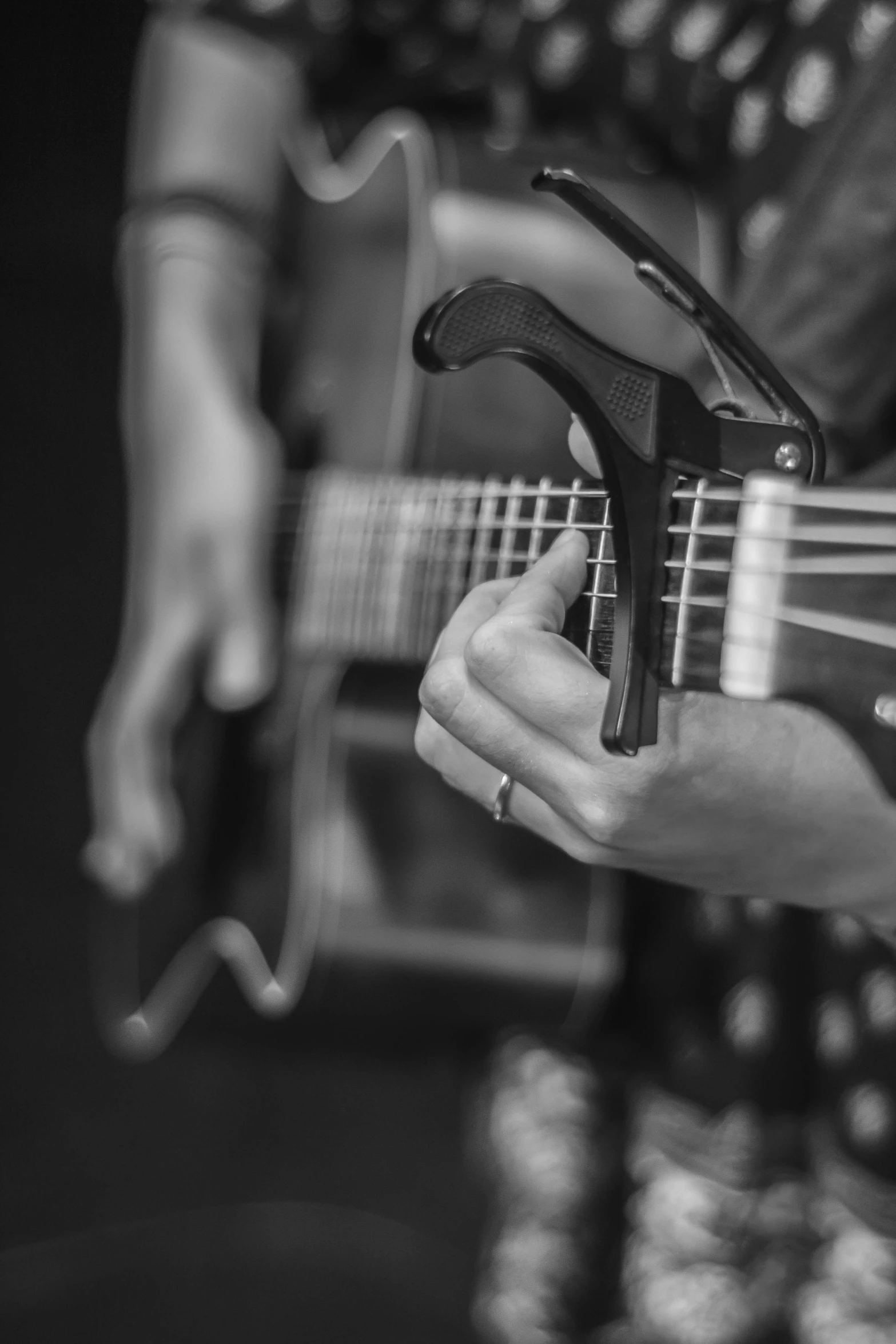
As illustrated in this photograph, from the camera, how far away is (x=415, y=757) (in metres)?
0.65

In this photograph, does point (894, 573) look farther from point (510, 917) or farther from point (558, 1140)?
point (558, 1140)

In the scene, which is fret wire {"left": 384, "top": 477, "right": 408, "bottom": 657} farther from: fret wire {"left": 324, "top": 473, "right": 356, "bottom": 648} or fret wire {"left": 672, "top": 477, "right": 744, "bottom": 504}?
fret wire {"left": 672, "top": 477, "right": 744, "bottom": 504}

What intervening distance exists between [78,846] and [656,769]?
3.54ft

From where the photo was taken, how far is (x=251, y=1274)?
1135mm

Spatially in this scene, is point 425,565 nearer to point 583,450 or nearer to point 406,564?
point 406,564

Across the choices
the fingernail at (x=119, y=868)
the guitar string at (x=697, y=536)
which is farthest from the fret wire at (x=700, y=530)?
the fingernail at (x=119, y=868)

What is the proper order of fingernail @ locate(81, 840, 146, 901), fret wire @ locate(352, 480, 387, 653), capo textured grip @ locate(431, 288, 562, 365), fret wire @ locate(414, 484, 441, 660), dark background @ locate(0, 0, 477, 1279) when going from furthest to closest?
→ 1. dark background @ locate(0, 0, 477, 1279)
2. fingernail @ locate(81, 840, 146, 901)
3. fret wire @ locate(352, 480, 387, 653)
4. fret wire @ locate(414, 484, 441, 660)
5. capo textured grip @ locate(431, 288, 562, 365)

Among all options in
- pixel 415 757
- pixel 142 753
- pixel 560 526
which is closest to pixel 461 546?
pixel 560 526

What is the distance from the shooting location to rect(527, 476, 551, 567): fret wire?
33 centimetres

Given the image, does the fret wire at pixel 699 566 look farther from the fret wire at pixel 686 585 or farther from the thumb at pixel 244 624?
the thumb at pixel 244 624

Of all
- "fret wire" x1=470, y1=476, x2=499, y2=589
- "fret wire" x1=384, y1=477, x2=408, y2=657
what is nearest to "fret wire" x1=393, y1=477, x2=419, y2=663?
"fret wire" x1=384, y1=477, x2=408, y2=657

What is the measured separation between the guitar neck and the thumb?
0.07ft

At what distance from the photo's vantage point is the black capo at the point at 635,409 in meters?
0.26

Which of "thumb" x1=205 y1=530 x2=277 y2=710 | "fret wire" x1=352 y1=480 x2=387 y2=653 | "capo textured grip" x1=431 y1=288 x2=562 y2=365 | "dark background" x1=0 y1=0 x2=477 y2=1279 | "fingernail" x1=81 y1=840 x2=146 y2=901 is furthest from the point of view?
"dark background" x1=0 y1=0 x2=477 y2=1279
